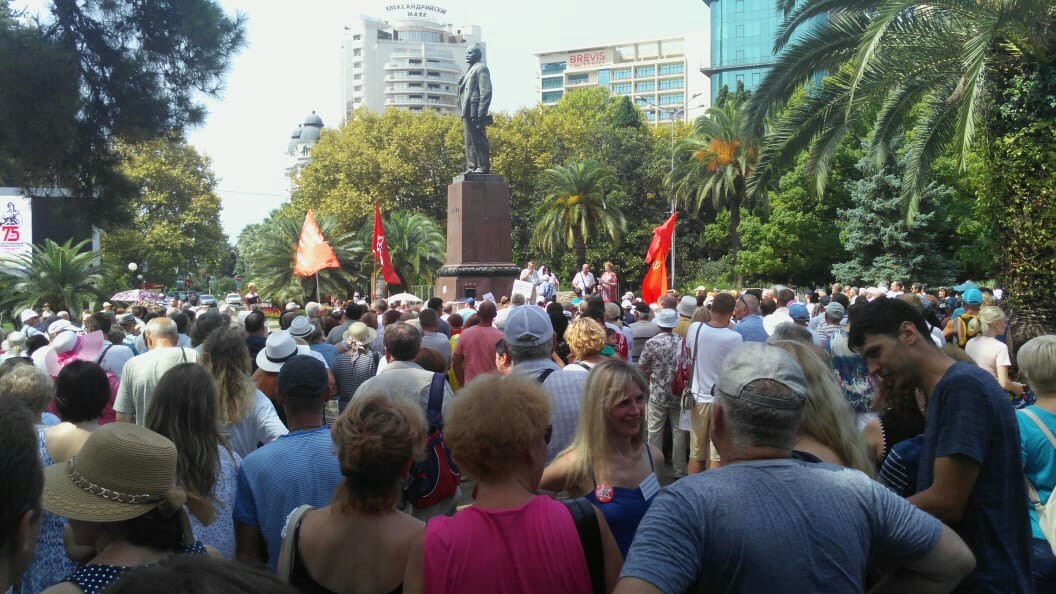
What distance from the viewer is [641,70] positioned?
144500 mm

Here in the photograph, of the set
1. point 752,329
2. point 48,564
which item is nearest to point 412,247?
point 752,329

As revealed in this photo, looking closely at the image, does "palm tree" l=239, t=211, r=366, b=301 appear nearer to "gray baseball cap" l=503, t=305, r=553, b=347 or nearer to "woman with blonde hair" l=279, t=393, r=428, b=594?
"gray baseball cap" l=503, t=305, r=553, b=347

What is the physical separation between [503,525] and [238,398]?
272 cm

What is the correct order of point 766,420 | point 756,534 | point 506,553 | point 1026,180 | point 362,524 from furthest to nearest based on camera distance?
point 1026,180
point 362,524
point 506,553
point 766,420
point 756,534

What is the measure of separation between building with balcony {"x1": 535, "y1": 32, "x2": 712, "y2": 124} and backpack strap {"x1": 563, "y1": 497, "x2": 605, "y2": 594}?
130m

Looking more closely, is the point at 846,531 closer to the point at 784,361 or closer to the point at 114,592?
the point at 784,361

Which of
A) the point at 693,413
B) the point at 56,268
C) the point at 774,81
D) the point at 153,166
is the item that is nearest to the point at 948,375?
the point at 693,413

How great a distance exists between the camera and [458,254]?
71.5 ft

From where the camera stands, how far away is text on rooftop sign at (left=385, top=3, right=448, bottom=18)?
17100cm

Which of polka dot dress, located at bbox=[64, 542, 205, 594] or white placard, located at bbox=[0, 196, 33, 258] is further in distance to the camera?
white placard, located at bbox=[0, 196, 33, 258]

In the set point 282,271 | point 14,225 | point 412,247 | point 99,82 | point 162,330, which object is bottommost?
point 282,271

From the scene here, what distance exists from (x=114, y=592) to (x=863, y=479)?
1.73 m

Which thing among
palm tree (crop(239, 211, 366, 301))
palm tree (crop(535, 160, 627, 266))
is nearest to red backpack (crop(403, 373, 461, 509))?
palm tree (crop(239, 211, 366, 301))

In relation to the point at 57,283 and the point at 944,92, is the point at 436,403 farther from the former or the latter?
the point at 57,283
